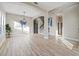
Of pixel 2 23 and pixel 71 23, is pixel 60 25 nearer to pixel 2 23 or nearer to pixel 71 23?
pixel 71 23

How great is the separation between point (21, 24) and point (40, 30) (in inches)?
22.1

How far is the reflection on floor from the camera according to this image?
289 centimetres

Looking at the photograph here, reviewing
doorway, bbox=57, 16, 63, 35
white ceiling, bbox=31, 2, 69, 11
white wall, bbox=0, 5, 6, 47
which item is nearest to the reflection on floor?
white wall, bbox=0, 5, 6, 47

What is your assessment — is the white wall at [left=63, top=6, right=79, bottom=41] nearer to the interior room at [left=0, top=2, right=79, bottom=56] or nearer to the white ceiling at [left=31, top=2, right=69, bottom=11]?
the interior room at [left=0, top=2, right=79, bottom=56]

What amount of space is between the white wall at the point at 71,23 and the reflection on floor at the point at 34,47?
319 millimetres

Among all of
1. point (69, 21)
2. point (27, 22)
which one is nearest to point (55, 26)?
point (69, 21)

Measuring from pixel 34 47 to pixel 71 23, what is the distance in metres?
1.22

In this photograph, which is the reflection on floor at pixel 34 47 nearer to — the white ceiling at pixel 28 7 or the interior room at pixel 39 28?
the interior room at pixel 39 28

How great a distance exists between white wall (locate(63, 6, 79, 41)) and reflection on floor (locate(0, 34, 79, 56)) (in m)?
0.32

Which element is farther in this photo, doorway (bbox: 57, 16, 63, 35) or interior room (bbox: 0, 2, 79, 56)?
doorway (bbox: 57, 16, 63, 35)

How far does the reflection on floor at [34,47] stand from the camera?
2.89m

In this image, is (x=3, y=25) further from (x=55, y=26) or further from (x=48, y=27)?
(x=55, y=26)

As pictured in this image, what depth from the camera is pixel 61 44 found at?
3.13 meters

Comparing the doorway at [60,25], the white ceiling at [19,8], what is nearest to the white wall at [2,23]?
the white ceiling at [19,8]
